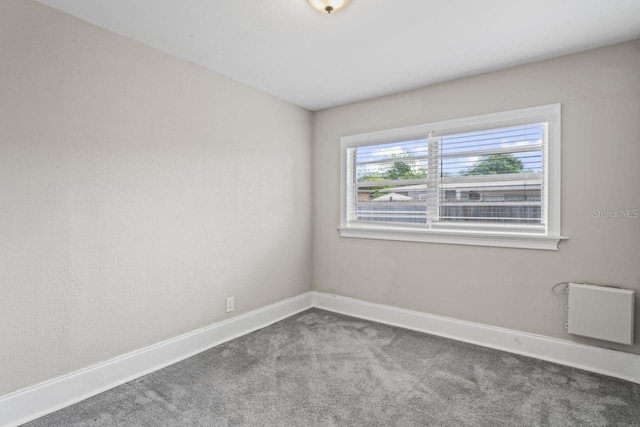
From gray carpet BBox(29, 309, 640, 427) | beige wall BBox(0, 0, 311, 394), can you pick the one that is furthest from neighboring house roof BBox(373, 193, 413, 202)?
gray carpet BBox(29, 309, 640, 427)

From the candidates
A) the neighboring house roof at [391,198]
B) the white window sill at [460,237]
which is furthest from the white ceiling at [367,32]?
the white window sill at [460,237]

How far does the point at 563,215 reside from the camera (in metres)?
2.61

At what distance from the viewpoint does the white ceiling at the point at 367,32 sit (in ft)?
6.48

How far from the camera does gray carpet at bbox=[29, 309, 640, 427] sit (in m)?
1.93

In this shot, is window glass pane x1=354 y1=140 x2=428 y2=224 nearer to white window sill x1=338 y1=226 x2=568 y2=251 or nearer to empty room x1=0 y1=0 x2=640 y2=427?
empty room x1=0 y1=0 x2=640 y2=427

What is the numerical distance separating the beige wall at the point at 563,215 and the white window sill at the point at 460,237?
58 mm

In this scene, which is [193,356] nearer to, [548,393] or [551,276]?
[548,393]

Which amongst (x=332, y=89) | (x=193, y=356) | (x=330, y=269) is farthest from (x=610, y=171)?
(x=193, y=356)

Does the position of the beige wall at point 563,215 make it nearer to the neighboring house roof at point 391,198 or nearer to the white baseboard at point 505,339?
the white baseboard at point 505,339

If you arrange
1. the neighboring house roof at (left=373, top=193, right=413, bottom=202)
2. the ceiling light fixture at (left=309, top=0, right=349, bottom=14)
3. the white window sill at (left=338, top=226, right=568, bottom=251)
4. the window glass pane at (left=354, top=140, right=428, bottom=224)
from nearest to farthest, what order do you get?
the ceiling light fixture at (left=309, top=0, right=349, bottom=14)
the white window sill at (left=338, top=226, right=568, bottom=251)
the window glass pane at (left=354, top=140, right=428, bottom=224)
the neighboring house roof at (left=373, top=193, right=413, bottom=202)

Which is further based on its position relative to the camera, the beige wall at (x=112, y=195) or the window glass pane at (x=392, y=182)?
the window glass pane at (x=392, y=182)

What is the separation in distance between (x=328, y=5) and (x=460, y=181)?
1944 mm

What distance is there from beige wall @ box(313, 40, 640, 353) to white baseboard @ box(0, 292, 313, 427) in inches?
53.7

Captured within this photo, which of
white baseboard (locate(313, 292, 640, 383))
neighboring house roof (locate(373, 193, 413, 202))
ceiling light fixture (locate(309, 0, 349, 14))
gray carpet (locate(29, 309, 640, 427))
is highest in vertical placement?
ceiling light fixture (locate(309, 0, 349, 14))
